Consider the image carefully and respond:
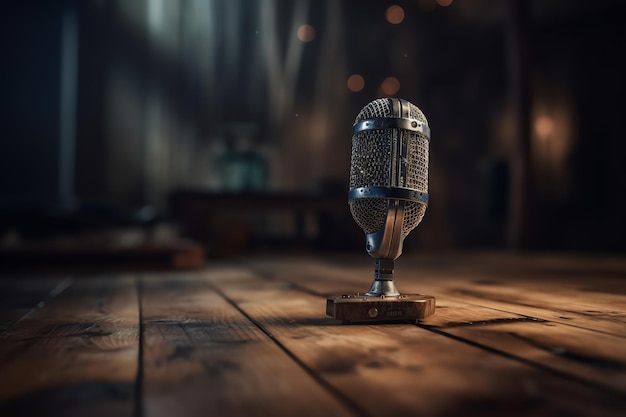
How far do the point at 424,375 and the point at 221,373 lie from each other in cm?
26

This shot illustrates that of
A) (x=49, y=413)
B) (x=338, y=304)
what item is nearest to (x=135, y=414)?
(x=49, y=413)

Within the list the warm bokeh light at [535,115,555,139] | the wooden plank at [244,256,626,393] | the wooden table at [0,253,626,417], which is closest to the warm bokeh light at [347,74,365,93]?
the warm bokeh light at [535,115,555,139]

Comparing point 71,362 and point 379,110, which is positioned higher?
point 379,110

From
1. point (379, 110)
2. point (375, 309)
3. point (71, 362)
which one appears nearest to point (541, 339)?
point (375, 309)

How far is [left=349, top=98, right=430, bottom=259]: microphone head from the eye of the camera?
44.1 inches

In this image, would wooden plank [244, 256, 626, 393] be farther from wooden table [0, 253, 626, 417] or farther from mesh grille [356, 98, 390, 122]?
mesh grille [356, 98, 390, 122]

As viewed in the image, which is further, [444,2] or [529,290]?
[444,2]

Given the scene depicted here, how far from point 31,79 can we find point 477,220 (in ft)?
15.1

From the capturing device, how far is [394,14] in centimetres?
605

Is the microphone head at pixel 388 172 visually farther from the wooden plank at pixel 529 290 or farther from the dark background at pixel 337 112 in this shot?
the dark background at pixel 337 112

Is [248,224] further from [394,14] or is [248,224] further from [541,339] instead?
[541,339]

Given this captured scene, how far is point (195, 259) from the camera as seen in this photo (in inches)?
119

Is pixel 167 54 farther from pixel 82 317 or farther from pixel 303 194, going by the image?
pixel 82 317

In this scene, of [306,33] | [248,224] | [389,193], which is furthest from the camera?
[306,33]
